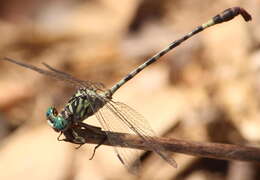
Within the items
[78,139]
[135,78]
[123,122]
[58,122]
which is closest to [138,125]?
[123,122]

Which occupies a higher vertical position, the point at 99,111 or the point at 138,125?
the point at 99,111

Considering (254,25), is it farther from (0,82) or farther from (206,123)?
(0,82)

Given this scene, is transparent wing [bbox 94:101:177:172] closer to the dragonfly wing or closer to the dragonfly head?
the dragonfly wing

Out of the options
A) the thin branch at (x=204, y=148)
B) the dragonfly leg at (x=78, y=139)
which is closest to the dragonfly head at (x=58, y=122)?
the dragonfly leg at (x=78, y=139)

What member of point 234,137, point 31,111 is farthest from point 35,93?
point 234,137

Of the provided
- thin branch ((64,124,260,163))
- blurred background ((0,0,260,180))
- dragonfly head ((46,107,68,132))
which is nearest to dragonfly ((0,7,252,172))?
dragonfly head ((46,107,68,132))

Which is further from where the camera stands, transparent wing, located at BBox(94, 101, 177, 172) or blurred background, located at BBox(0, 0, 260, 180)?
blurred background, located at BBox(0, 0, 260, 180)

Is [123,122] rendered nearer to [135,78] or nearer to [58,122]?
[58,122]
